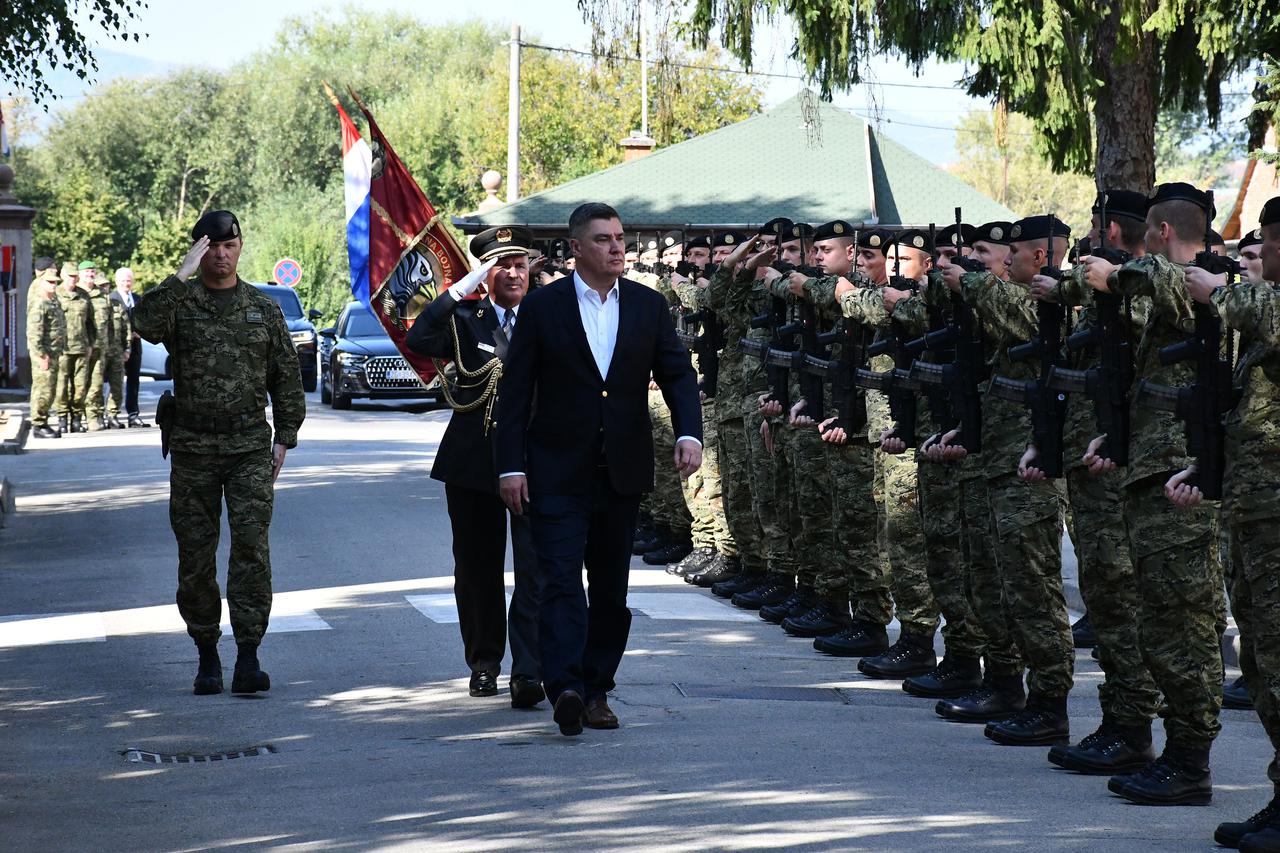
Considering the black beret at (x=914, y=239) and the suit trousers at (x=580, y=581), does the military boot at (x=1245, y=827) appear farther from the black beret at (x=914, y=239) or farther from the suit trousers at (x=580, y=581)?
the black beret at (x=914, y=239)

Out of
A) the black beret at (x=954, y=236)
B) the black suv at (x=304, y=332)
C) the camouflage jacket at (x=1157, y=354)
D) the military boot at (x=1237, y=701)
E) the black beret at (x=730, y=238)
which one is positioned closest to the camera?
the camouflage jacket at (x=1157, y=354)

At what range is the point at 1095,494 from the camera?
7.40 metres

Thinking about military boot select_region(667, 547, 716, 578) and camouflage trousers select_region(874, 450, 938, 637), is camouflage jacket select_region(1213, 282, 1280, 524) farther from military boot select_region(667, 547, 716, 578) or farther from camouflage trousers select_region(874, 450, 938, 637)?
military boot select_region(667, 547, 716, 578)

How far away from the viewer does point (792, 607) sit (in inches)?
442

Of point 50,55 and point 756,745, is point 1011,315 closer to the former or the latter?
point 756,745

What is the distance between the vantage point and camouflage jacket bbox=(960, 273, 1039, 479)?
7953 millimetres

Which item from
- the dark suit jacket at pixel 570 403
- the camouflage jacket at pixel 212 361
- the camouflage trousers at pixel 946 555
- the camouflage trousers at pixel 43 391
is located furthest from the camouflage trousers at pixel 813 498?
the camouflage trousers at pixel 43 391

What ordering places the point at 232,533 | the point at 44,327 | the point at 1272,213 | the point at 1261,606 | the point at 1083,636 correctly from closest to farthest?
the point at 1272,213 < the point at 1261,606 < the point at 232,533 < the point at 1083,636 < the point at 44,327

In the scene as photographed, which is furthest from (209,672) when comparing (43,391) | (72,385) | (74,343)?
(72,385)

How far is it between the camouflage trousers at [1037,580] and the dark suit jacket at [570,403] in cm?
137

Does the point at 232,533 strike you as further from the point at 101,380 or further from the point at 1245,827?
the point at 101,380

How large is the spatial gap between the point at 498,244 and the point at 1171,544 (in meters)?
3.75

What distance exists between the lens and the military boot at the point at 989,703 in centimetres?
843

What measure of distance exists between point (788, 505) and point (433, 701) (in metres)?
3.29
